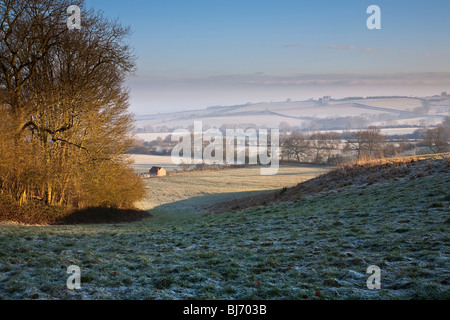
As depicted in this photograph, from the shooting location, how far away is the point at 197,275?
6.03 m

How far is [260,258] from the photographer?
708 cm

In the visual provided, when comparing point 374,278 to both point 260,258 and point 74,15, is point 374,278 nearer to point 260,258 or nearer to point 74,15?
point 260,258

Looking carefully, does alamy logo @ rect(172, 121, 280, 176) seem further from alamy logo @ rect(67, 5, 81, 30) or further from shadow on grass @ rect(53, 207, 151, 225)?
alamy logo @ rect(67, 5, 81, 30)

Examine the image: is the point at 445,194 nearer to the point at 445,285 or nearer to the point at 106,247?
the point at 445,285

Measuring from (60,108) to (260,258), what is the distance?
16.1 metres

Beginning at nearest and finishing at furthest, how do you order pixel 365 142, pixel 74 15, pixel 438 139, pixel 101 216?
pixel 74 15 → pixel 101 216 → pixel 438 139 → pixel 365 142

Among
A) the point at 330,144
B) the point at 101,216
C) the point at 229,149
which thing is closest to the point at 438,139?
the point at 330,144

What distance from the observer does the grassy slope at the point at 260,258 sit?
510cm

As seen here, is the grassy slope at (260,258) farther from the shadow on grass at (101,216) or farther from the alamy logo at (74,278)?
the shadow on grass at (101,216)

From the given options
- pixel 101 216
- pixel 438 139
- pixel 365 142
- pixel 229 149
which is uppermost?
pixel 438 139

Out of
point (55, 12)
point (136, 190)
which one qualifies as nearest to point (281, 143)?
point (136, 190)

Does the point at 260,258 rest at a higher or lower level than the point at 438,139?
lower

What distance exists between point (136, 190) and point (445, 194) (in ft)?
68.4

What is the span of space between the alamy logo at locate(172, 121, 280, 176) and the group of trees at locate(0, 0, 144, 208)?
51200mm
